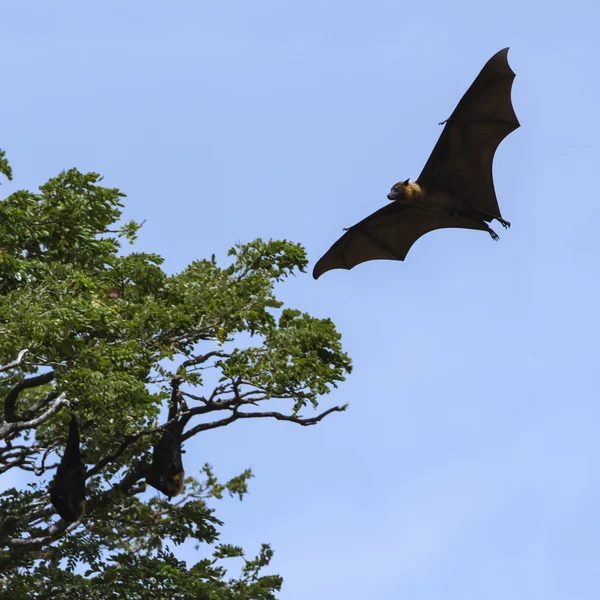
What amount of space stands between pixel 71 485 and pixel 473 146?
9.46m

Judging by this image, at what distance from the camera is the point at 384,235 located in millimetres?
20922

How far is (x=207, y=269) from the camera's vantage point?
17.4 metres

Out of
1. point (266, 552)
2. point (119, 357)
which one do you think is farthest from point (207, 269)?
point (266, 552)

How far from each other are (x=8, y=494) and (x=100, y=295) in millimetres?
4994

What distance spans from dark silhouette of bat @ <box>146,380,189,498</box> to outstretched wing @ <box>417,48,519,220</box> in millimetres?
6342

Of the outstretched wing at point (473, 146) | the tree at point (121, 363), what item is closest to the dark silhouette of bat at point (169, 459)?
the tree at point (121, 363)

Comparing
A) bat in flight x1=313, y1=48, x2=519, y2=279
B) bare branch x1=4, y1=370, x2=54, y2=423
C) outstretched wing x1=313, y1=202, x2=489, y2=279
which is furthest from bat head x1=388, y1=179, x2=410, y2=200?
bare branch x1=4, y1=370, x2=54, y2=423

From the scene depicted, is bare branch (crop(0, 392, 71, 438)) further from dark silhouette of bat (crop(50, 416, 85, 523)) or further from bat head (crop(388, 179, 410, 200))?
bat head (crop(388, 179, 410, 200))

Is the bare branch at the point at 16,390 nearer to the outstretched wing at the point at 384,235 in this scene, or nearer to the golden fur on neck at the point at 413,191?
the outstretched wing at the point at 384,235

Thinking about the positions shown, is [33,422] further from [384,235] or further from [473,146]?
[384,235]

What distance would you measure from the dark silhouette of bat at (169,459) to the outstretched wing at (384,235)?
5.05 meters

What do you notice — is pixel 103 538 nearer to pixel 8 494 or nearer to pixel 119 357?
pixel 8 494

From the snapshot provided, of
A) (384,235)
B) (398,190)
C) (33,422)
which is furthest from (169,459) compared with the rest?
(384,235)

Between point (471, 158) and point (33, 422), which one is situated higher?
point (471, 158)
